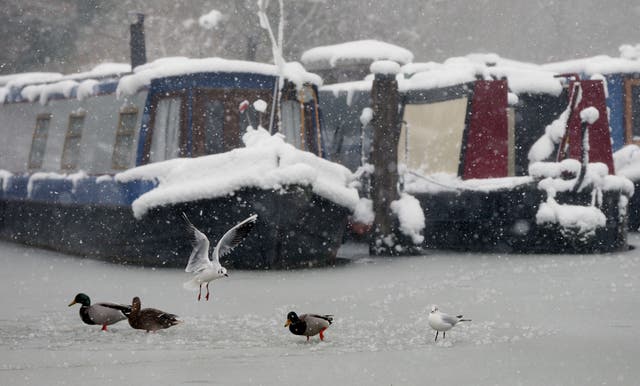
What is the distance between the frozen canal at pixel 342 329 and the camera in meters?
5.85

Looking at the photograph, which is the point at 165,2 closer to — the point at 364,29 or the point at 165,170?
the point at 364,29

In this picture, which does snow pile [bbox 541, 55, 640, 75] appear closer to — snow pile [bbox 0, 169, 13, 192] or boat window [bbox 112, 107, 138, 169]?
boat window [bbox 112, 107, 138, 169]

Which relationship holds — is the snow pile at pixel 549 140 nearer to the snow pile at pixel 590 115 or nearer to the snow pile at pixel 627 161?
the snow pile at pixel 590 115

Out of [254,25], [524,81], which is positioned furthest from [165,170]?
[254,25]

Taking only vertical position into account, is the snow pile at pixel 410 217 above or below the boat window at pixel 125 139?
below

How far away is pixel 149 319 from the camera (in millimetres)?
7074

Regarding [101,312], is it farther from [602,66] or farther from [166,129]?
[602,66]

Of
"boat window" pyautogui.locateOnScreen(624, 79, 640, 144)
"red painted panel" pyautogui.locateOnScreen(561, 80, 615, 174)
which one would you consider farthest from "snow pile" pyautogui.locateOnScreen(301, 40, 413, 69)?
"red painted panel" pyautogui.locateOnScreen(561, 80, 615, 174)

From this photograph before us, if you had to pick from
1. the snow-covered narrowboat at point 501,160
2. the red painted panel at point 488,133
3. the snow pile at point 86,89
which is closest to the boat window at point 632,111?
the snow-covered narrowboat at point 501,160

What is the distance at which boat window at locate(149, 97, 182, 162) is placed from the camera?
43.1 ft

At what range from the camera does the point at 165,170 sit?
12570mm

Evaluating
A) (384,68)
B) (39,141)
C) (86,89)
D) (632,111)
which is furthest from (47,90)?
(632,111)

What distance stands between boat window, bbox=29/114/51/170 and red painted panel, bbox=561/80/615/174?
824 centimetres

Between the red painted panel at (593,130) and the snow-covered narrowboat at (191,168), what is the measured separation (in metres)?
4.24
